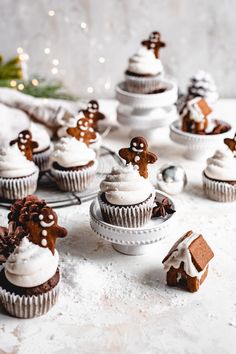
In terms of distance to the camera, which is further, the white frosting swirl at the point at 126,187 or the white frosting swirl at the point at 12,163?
the white frosting swirl at the point at 12,163

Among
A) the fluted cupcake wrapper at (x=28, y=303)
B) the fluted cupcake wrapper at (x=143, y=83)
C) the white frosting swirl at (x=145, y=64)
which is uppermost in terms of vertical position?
the white frosting swirl at (x=145, y=64)

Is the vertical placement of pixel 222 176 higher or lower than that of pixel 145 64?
lower

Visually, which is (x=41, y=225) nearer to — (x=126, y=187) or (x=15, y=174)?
(x=126, y=187)

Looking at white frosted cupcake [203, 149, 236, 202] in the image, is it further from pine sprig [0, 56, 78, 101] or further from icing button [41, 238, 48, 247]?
pine sprig [0, 56, 78, 101]

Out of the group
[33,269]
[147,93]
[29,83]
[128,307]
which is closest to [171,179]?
[147,93]

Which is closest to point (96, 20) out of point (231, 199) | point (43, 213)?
point (231, 199)

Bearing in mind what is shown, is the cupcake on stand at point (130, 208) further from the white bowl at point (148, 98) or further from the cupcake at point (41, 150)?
the white bowl at point (148, 98)

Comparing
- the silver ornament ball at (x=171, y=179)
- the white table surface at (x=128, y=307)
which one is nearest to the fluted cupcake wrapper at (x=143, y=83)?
the silver ornament ball at (x=171, y=179)
